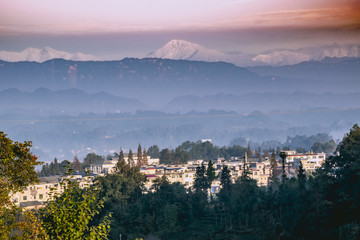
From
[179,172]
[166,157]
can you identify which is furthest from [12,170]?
[166,157]

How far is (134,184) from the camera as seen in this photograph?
75500 millimetres

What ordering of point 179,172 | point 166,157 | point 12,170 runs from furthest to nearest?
point 166,157 → point 179,172 → point 12,170

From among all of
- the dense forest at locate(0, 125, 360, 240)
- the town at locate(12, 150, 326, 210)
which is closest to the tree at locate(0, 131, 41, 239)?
the dense forest at locate(0, 125, 360, 240)

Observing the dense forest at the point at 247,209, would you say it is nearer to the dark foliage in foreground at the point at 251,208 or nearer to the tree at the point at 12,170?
the dark foliage in foreground at the point at 251,208

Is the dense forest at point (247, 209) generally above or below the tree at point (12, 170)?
below

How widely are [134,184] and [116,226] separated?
14432mm

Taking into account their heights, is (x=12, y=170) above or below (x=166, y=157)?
below

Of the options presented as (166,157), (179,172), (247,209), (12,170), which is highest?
(166,157)

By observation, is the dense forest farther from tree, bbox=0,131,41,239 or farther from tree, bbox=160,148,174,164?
tree, bbox=160,148,174,164

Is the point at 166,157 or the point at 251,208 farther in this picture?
the point at 166,157

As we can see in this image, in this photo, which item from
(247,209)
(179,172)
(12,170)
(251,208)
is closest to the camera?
(12,170)

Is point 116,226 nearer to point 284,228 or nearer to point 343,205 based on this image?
point 284,228

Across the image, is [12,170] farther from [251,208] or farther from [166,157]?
[166,157]

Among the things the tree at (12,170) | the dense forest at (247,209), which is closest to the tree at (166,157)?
the dense forest at (247,209)
